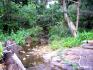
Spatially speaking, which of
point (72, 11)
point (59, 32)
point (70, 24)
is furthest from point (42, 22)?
point (70, 24)

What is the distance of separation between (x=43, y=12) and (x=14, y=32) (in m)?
3.39

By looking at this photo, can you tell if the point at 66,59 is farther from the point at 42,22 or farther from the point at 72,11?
the point at 42,22

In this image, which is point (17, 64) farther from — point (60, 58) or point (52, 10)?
point (52, 10)

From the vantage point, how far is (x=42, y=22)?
17953 mm

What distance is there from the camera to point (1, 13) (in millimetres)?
16094

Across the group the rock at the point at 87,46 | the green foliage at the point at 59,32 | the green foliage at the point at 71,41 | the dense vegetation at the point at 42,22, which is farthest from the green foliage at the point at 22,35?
the rock at the point at 87,46

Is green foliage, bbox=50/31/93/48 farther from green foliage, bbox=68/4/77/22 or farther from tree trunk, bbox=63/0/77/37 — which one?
green foliage, bbox=68/4/77/22

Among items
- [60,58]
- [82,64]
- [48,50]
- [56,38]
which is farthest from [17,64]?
[56,38]

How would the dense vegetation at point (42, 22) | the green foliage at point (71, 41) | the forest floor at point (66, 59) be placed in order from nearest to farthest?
the forest floor at point (66, 59)
the green foliage at point (71, 41)
the dense vegetation at point (42, 22)

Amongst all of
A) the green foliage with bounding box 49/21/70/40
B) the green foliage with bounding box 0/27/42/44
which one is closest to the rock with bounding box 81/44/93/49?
the green foliage with bounding box 49/21/70/40

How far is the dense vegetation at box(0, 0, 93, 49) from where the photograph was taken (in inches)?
561

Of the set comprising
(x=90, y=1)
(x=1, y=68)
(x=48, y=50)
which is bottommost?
(x=48, y=50)

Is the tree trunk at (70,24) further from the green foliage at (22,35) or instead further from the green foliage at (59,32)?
the green foliage at (22,35)

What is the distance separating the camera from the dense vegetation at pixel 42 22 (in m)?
14.2
